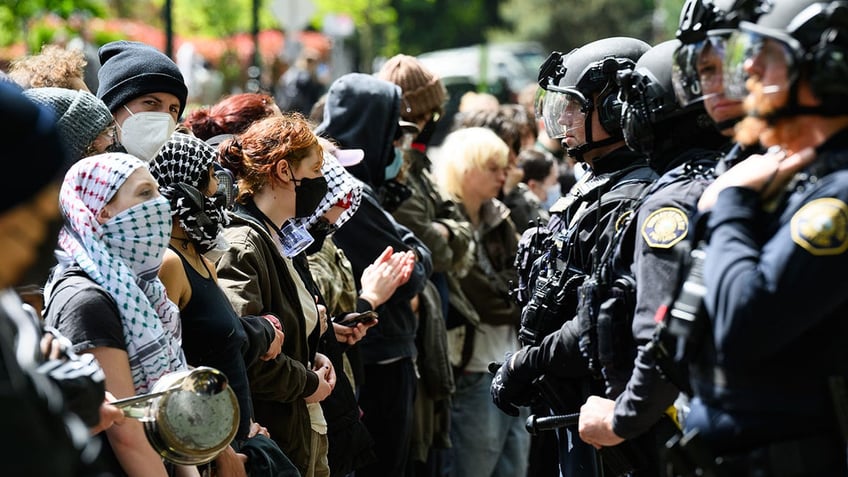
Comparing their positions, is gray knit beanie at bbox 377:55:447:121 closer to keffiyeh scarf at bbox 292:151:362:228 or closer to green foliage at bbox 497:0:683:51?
keffiyeh scarf at bbox 292:151:362:228

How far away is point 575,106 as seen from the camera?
4.93 meters

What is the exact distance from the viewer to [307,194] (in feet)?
18.1

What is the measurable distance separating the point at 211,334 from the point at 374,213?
7.26ft

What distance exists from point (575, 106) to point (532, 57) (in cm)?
2888

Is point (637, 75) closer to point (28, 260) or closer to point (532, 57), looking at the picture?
point (28, 260)

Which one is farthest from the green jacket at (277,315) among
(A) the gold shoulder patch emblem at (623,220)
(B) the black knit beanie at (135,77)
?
(A) the gold shoulder patch emblem at (623,220)

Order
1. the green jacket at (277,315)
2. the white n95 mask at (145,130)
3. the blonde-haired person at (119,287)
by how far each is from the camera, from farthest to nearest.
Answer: the white n95 mask at (145,130), the green jacket at (277,315), the blonde-haired person at (119,287)

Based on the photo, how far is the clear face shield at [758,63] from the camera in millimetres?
3137

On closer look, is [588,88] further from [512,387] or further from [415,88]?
[415,88]

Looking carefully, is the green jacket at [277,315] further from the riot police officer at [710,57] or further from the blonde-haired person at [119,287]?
the riot police officer at [710,57]

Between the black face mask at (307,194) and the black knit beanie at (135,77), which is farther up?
the black knit beanie at (135,77)

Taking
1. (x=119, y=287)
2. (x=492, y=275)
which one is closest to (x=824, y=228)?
(x=119, y=287)

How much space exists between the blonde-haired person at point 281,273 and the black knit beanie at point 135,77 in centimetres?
56

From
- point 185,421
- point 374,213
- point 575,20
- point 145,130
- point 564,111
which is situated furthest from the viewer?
point 575,20
